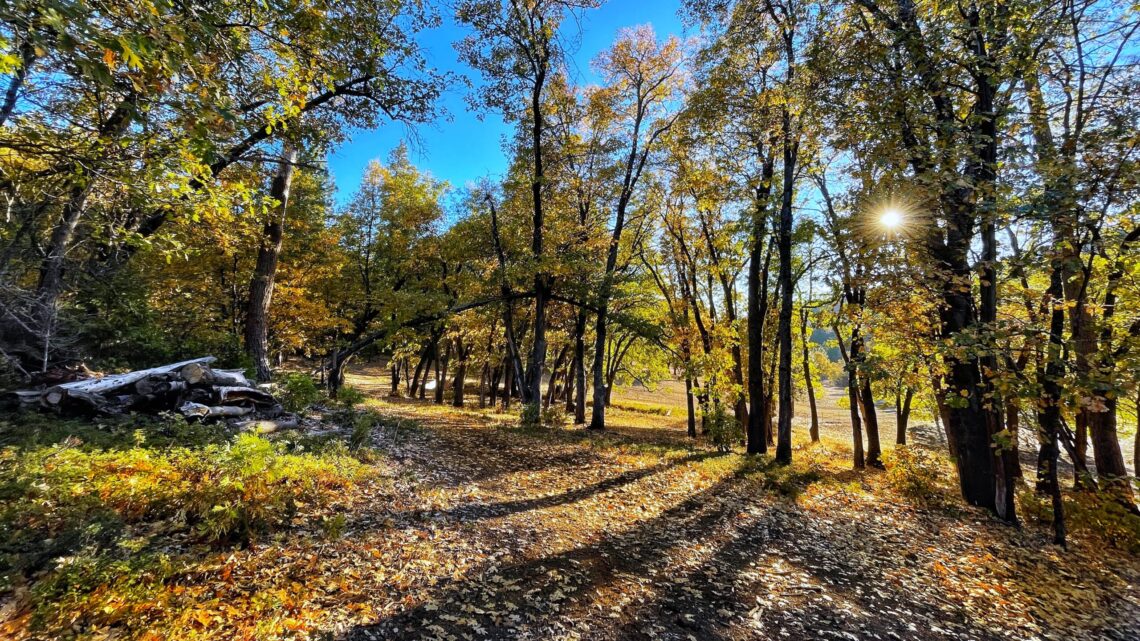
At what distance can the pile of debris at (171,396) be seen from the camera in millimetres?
7062

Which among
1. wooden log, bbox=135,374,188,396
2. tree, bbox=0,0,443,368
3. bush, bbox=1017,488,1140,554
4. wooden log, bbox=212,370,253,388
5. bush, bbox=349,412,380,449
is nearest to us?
tree, bbox=0,0,443,368

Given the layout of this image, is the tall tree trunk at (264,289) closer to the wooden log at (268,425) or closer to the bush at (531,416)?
the wooden log at (268,425)

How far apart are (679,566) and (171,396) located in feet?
32.1

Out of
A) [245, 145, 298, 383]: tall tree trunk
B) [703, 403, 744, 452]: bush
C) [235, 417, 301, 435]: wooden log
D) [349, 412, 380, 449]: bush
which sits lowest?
[703, 403, 744, 452]: bush

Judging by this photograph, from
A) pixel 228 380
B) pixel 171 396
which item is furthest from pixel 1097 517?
pixel 171 396

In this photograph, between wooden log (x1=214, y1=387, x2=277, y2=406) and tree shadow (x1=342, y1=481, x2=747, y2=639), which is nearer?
tree shadow (x1=342, y1=481, x2=747, y2=639)

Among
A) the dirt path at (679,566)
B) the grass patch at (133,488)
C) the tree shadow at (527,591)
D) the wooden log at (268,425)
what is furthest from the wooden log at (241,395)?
the tree shadow at (527,591)

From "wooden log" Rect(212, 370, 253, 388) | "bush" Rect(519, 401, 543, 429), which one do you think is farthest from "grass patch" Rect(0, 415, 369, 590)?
"bush" Rect(519, 401, 543, 429)

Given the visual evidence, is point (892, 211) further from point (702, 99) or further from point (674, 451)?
point (674, 451)

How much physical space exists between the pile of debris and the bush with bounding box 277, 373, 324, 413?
100 cm

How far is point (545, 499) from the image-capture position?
7688 millimetres

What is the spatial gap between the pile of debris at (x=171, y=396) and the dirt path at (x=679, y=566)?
9.14 ft

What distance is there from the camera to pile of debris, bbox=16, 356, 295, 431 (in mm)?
7062

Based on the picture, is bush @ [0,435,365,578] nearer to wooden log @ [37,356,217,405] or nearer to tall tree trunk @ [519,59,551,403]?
wooden log @ [37,356,217,405]
